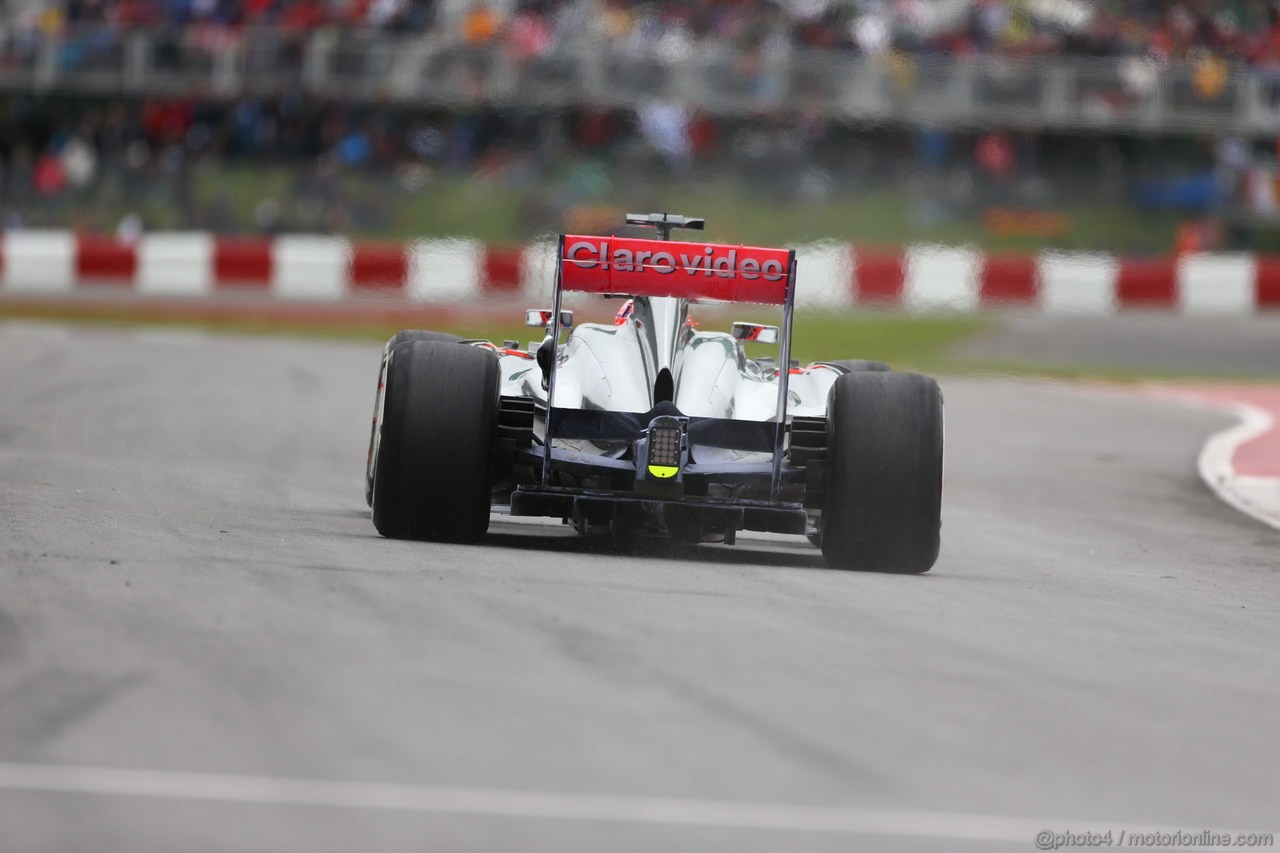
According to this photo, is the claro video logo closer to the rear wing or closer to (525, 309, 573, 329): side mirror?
the rear wing

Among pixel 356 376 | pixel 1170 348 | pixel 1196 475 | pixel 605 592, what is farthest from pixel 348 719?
pixel 1170 348

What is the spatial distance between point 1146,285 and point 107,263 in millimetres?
11523

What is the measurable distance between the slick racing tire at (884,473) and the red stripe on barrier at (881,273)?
14.4 m

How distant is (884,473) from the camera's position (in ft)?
25.7

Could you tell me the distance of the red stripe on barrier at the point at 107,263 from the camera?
78.4 feet

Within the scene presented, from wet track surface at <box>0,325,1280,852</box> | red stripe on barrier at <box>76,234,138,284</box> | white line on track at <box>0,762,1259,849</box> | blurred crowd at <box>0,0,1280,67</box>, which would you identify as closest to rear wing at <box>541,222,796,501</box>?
wet track surface at <box>0,325,1280,852</box>

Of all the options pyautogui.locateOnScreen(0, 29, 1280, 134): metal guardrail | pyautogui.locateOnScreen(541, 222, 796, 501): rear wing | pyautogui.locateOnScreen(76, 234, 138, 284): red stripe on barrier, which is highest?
pyautogui.locateOnScreen(0, 29, 1280, 134): metal guardrail

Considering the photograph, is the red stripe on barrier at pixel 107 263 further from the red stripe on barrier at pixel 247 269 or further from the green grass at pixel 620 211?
the red stripe on barrier at pixel 247 269

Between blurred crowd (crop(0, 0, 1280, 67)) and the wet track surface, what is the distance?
51.4 ft

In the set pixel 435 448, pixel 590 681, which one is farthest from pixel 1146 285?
pixel 590 681

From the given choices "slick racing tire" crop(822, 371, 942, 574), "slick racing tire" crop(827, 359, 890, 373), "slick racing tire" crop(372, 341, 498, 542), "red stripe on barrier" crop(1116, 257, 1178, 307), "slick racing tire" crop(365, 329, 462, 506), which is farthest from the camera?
"red stripe on barrier" crop(1116, 257, 1178, 307)

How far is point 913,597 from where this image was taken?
7195 mm

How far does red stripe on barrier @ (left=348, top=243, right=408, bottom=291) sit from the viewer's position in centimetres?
2330

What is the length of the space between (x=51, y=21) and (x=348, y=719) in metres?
23.2
